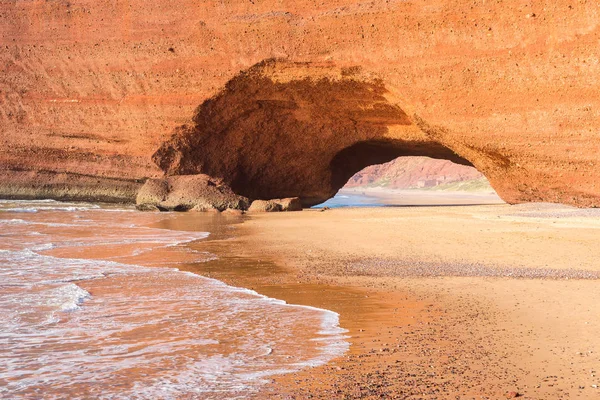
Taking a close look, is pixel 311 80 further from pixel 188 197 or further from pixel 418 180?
pixel 418 180

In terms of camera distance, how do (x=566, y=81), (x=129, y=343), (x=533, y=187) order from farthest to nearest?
(x=533, y=187) < (x=566, y=81) < (x=129, y=343)

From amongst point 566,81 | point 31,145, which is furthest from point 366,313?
point 31,145

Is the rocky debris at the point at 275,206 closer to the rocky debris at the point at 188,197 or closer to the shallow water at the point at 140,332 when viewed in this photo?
the rocky debris at the point at 188,197

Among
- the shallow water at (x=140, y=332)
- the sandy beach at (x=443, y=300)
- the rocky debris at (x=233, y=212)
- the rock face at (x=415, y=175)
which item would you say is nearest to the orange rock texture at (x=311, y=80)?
the rocky debris at (x=233, y=212)

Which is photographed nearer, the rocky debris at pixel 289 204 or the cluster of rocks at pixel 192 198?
the rocky debris at pixel 289 204

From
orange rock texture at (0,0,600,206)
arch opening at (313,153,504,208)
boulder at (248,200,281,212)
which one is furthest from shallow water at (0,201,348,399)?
arch opening at (313,153,504,208)

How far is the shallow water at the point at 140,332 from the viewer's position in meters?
3.85

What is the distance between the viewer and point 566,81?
16781 millimetres

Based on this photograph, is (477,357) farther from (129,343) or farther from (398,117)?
(398,117)

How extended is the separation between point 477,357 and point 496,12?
15144 millimetres

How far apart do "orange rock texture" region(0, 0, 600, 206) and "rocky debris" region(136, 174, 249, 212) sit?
1179 millimetres

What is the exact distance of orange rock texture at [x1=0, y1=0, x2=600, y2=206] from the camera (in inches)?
677

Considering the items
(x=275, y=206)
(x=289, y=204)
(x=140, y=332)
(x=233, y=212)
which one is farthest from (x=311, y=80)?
(x=140, y=332)

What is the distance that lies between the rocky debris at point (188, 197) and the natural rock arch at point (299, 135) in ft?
3.58
